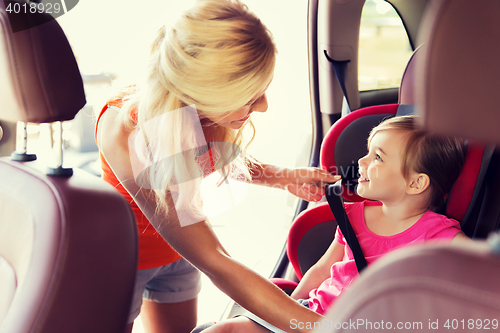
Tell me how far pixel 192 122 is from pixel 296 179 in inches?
23.8

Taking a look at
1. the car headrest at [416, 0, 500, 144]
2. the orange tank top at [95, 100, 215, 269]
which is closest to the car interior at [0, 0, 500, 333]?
the car headrest at [416, 0, 500, 144]

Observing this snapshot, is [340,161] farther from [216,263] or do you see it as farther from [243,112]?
[216,263]

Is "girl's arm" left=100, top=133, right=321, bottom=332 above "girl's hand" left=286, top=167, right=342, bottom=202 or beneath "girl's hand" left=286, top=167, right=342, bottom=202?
above

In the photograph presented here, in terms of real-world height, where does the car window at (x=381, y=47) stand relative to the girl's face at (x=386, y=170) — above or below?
above

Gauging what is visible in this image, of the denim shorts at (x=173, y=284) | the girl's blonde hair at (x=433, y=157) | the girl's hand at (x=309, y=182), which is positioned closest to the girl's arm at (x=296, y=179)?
the girl's hand at (x=309, y=182)

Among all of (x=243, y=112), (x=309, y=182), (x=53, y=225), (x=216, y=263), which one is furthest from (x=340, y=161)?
(x=53, y=225)

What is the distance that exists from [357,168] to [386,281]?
890mm

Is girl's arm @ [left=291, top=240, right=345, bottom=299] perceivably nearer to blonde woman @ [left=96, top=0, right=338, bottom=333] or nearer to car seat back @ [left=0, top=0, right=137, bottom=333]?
blonde woman @ [left=96, top=0, right=338, bottom=333]

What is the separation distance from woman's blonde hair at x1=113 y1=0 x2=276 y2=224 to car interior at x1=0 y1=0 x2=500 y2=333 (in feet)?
0.51

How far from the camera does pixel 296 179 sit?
1.44m

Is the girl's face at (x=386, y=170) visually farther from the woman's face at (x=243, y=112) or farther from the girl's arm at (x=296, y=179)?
the woman's face at (x=243, y=112)

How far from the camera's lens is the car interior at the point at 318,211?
41cm

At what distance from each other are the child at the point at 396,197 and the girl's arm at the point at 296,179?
7.7 inches

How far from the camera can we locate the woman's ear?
1093mm
